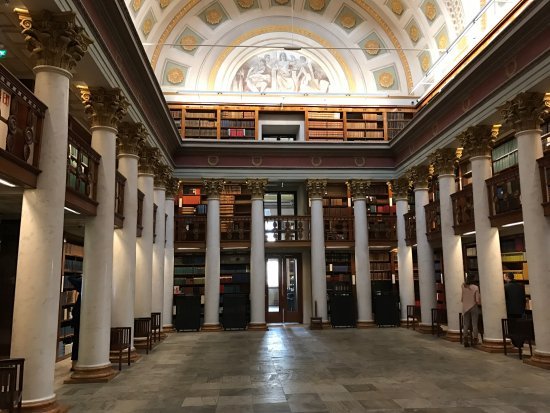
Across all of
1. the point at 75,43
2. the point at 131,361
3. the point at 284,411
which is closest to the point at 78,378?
the point at 131,361

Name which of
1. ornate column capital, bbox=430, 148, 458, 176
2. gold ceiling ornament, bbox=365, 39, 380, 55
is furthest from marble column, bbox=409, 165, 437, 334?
gold ceiling ornament, bbox=365, 39, 380, 55

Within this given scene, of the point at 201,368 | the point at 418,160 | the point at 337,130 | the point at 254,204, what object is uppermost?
the point at 337,130

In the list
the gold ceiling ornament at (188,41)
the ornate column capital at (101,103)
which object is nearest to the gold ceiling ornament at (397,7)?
the gold ceiling ornament at (188,41)

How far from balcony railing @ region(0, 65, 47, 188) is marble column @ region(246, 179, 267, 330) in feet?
30.7

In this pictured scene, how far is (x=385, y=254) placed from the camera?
1560cm

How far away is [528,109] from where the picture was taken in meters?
7.68

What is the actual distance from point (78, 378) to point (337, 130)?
11160 mm

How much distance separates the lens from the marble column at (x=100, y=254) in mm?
6586

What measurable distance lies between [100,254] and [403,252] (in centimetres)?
997

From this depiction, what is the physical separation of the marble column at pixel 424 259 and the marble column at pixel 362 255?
75.2 inches

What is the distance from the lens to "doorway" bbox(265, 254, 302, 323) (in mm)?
15320

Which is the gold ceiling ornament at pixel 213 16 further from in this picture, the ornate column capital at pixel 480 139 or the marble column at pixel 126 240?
the ornate column capital at pixel 480 139

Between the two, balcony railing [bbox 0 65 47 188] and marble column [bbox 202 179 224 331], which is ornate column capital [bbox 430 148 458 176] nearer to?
marble column [bbox 202 179 224 331]

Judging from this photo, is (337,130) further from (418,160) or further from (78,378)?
(78,378)
